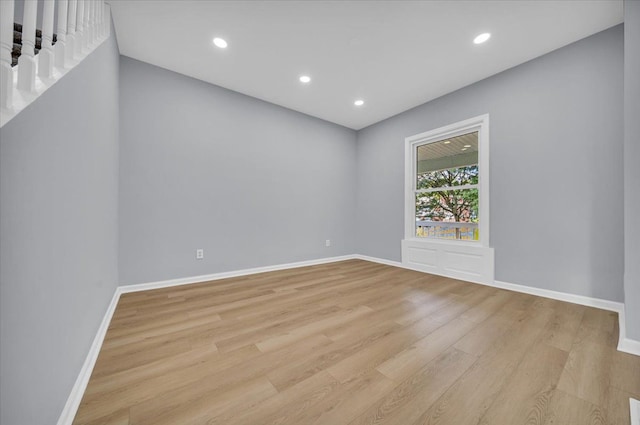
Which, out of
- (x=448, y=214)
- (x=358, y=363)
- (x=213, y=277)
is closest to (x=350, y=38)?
(x=448, y=214)

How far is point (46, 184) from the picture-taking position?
88cm

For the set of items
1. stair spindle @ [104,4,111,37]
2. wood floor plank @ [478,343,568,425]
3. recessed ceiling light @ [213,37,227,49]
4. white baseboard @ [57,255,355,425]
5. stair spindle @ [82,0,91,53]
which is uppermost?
recessed ceiling light @ [213,37,227,49]

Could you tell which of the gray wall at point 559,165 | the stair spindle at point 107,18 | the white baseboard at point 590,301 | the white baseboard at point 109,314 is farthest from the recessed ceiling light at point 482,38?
the white baseboard at point 109,314

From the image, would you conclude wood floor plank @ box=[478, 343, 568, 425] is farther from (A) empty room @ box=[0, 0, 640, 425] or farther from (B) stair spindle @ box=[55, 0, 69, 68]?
(B) stair spindle @ box=[55, 0, 69, 68]

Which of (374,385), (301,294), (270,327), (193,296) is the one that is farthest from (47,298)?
(301,294)

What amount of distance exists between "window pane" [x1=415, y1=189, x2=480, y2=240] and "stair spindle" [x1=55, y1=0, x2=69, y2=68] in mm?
4160

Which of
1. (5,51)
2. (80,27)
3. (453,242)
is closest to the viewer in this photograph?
(5,51)

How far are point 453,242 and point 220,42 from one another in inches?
160

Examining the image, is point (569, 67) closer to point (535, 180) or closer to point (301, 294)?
point (535, 180)

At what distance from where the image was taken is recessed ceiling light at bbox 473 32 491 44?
237cm

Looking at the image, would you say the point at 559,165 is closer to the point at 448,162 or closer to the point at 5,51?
the point at 448,162

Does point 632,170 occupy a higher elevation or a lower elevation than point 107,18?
lower

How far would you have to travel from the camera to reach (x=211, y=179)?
325cm

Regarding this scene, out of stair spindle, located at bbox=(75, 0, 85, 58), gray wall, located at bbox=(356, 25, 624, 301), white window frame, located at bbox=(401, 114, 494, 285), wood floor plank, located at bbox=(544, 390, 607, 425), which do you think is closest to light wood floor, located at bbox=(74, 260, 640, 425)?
wood floor plank, located at bbox=(544, 390, 607, 425)
